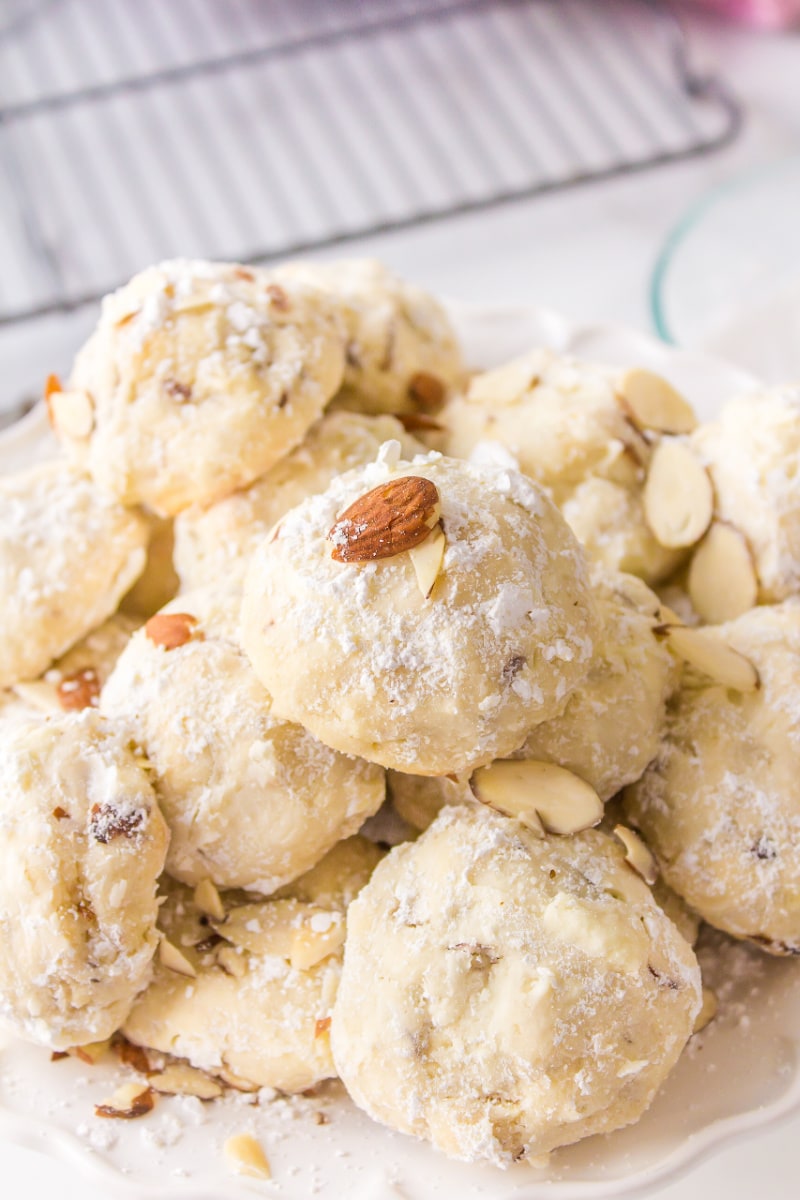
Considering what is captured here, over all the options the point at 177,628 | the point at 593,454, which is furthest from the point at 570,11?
the point at 177,628

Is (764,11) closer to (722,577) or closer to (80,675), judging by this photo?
Answer: (722,577)

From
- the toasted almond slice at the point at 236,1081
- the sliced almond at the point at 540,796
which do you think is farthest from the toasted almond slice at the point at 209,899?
the sliced almond at the point at 540,796

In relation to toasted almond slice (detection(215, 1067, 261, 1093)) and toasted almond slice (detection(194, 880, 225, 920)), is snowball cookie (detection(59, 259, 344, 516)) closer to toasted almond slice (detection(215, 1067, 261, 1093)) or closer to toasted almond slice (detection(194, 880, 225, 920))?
toasted almond slice (detection(194, 880, 225, 920))

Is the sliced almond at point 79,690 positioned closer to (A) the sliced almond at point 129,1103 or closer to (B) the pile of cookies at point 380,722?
(B) the pile of cookies at point 380,722

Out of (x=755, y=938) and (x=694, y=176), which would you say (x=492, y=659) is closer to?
(x=755, y=938)

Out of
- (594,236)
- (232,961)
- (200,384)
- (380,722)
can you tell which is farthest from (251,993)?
(594,236)

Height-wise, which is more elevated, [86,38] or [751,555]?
[86,38]
